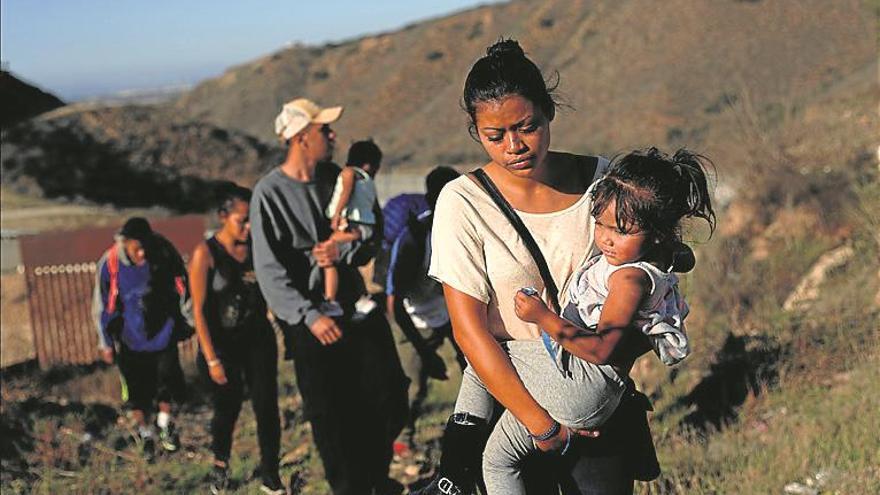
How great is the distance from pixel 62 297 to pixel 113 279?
15.7 ft

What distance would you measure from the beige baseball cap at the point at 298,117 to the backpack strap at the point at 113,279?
8.64 feet

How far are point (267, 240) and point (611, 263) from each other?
2196 millimetres

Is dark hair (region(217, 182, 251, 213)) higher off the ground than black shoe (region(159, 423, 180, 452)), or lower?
higher

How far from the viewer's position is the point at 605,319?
2.51 metres

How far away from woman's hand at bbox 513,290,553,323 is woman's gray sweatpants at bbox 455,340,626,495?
14cm

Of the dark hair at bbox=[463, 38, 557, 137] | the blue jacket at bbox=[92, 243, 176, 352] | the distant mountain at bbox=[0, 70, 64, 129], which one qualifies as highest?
the distant mountain at bbox=[0, 70, 64, 129]

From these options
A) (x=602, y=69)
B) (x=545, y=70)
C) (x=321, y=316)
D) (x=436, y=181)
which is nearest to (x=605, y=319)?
(x=321, y=316)

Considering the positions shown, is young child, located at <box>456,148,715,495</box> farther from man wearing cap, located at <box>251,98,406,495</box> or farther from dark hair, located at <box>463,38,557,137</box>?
man wearing cap, located at <box>251,98,406,495</box>

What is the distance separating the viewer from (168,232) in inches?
468

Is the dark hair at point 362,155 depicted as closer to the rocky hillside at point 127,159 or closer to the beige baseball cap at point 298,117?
the beige baseball cap at point 298,117

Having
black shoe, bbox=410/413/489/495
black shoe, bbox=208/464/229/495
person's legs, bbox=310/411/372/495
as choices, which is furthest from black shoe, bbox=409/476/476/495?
black shoe, bbox=208/464/229/495

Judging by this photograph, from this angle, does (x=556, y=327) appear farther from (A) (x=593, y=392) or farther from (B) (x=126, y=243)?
(B) (x=126, y=243)

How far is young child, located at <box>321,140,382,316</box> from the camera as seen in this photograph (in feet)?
14.9

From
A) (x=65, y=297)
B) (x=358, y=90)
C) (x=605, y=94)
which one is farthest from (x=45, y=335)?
(x=358, y=90)
